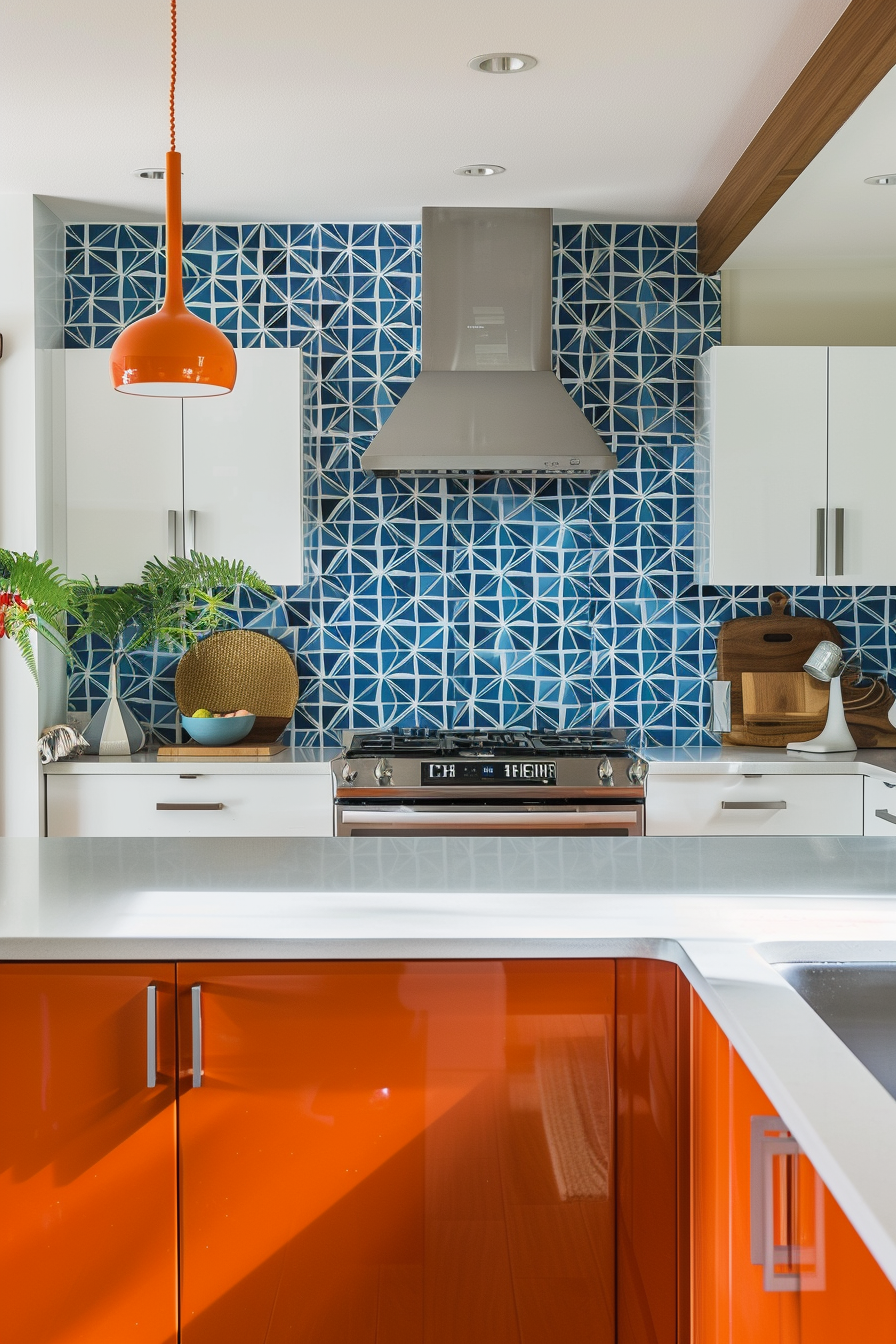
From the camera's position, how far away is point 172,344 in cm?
176

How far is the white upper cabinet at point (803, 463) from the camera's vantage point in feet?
12.3

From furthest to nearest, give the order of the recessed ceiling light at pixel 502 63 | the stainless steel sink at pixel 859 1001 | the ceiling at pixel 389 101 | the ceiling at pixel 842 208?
the ceiling at pixel 842 208, the recessed ceiling light at pixel 502 63, the ceiling at pixel 389 101, the stainless steel sink at pixel 859 1001

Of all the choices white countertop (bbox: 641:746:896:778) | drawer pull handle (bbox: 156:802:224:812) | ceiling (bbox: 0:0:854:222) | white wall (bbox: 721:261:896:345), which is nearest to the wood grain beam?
ceiling (bbox: 0:0:854:222)

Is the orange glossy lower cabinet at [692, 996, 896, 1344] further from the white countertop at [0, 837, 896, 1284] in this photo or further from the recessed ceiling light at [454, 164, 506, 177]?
the recessed ceiling light at [454, 164, 506, 177]

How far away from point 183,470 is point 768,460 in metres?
1.93

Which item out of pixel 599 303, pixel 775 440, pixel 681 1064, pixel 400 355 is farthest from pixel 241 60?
pixel 681 1064

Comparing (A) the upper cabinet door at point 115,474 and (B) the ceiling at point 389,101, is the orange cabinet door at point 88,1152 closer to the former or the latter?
(B) the ceiling at point 389,101

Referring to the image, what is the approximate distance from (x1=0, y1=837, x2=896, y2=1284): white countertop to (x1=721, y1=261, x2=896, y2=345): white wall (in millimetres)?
2715

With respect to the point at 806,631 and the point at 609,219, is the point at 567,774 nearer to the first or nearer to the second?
the point at 806,631

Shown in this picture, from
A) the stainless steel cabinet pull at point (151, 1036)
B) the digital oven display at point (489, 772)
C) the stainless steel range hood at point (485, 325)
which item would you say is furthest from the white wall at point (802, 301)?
the stainless steel cabinet pull at point (151, 1036)

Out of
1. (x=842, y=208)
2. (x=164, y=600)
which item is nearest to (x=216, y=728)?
(x=164, y=600)

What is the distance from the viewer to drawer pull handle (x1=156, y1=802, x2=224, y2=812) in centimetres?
357

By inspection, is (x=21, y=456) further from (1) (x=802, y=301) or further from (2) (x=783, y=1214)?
(2) (x=783, y=1214)

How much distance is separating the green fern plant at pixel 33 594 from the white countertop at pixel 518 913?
1.48 m
